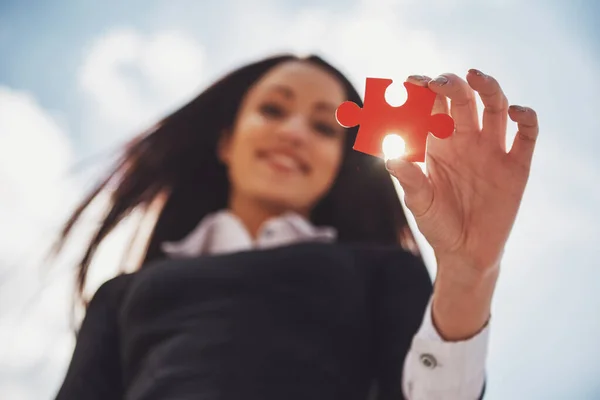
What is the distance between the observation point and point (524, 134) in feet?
4.06

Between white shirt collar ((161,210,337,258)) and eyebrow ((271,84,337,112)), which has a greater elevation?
eyebrow ((271,84,337,112))

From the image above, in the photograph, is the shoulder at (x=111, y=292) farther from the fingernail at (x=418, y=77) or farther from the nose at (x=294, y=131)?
the fingernail at (x=418, y=77)

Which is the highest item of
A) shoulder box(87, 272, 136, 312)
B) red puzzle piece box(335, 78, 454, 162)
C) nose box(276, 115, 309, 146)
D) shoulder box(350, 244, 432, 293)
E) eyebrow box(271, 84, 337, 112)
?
red puzzle piece box(335, 78, 454, 162)

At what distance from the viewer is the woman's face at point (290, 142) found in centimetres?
237

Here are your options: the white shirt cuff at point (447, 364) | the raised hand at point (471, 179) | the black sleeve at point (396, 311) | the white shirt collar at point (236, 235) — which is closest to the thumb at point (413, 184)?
the raised hand at point (471, 179)

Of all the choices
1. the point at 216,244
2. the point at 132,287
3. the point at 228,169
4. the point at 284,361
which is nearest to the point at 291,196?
the point at 216,244

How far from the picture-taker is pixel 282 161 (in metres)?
2.37

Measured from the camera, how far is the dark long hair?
8.64ft

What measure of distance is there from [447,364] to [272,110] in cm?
131

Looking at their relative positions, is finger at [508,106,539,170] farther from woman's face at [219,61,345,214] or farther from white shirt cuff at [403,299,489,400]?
woman's face at [219,61,345,214]

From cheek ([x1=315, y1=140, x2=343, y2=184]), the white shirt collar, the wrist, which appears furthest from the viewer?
cheek ([x1=315, y1=140, x2=343, y2=184])

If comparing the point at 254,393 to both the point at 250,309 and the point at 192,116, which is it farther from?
the point at 192,116

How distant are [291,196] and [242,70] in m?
0.76

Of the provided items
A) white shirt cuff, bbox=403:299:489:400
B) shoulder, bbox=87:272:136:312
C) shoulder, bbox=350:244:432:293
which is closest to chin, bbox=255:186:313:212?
shoulder, bbox=350:244:432:293
